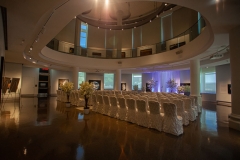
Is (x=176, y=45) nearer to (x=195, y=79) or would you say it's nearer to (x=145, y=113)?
(x=195, y=79)

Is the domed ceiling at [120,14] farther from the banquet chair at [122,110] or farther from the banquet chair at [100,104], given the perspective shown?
the banquet chair at [122,110]

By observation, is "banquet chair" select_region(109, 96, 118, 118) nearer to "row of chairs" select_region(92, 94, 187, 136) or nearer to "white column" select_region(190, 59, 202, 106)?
"row of chairs" select_region(92, 94, 187, 136)

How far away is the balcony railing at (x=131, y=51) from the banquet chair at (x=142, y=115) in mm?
6342

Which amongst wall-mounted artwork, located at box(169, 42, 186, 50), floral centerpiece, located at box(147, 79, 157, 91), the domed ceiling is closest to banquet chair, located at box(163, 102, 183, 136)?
wall-mounted artwork, located at box(169, 42, 186, 50)

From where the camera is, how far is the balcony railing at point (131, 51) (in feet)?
32.0

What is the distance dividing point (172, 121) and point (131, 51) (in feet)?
39.3

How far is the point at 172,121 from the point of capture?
4086 mm

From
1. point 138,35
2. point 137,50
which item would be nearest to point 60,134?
point 137,50

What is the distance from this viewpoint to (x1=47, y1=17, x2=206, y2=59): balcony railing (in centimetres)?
974

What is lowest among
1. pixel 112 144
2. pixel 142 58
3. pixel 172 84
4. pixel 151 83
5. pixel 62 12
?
pixel 112 144

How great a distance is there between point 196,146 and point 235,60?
375cm

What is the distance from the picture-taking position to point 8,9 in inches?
146

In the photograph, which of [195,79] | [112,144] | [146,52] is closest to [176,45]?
[195,79]

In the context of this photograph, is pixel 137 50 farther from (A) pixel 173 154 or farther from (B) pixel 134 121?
(A) pixel 173 154
